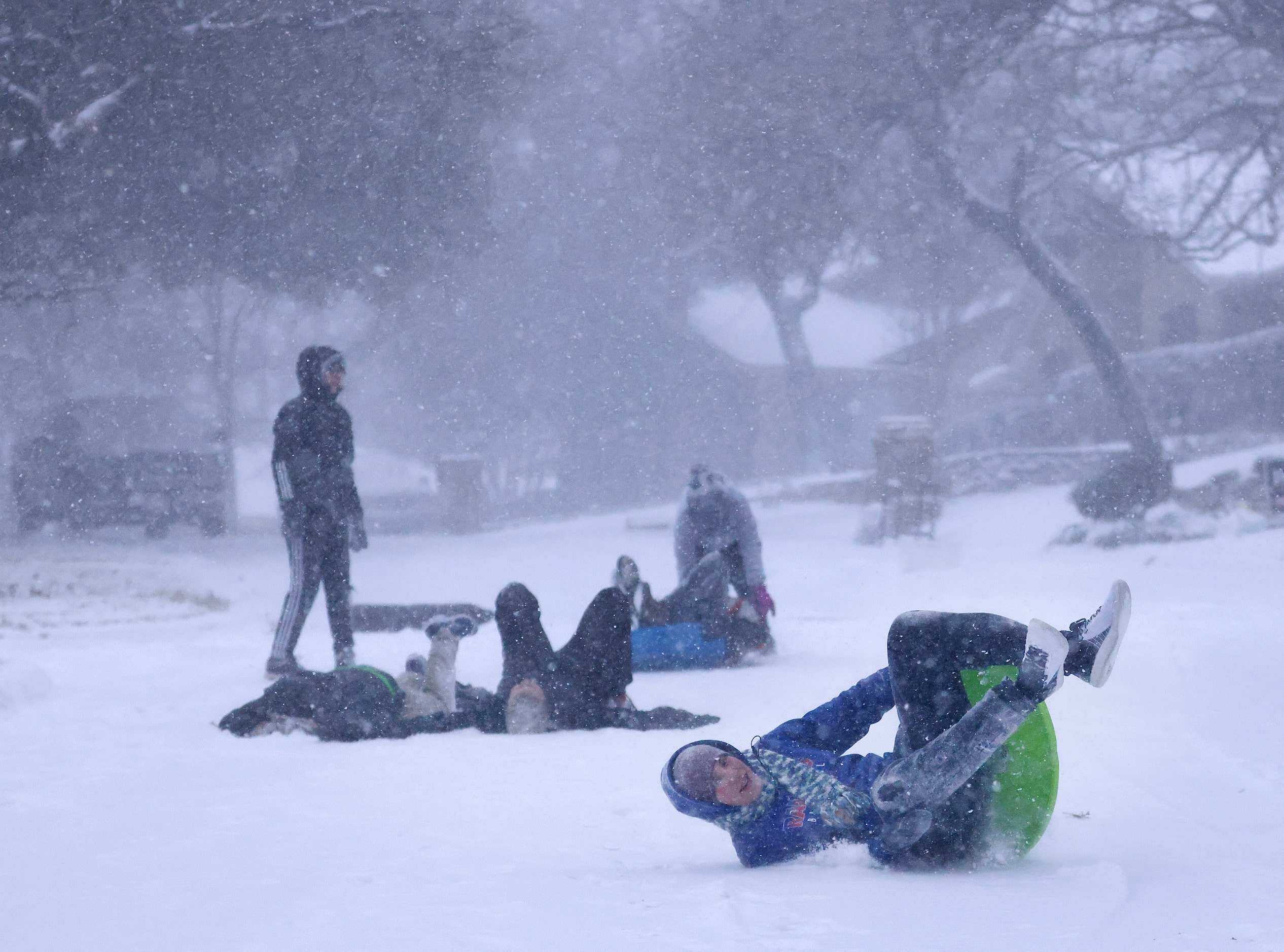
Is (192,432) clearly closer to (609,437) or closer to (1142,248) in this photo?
(609,437)

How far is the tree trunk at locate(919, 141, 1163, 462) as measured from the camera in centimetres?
1834

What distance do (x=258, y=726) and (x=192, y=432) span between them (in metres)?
29.1

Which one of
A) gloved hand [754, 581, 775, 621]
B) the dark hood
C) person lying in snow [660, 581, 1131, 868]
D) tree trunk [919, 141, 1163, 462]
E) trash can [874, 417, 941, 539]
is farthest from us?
tree trunk [919, 141, 1163, 462]

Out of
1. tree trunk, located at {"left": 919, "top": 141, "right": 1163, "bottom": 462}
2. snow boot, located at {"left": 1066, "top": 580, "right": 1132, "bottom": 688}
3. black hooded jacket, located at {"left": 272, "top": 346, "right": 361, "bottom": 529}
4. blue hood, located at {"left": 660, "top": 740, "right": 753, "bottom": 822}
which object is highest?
tree trunk, located at {"left": 919, "top": 141, "right": 1163, "bottom": 462}

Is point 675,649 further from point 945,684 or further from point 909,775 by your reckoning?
point 909,775

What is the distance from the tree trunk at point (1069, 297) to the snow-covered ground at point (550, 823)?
9.82 metres

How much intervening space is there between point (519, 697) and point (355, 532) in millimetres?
2069

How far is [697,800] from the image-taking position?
9.68ft

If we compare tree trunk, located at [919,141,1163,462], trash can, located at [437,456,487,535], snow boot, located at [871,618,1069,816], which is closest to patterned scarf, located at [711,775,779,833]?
snow boot, located at [871,618,1069,816]

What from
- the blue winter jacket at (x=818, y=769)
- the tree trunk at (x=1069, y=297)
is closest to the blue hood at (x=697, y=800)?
the blue winter jacket at (x=818, y=769)

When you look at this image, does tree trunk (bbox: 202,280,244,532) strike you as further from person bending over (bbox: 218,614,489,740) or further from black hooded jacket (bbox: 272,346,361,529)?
person bending over (bbox: 218,614,489,740)

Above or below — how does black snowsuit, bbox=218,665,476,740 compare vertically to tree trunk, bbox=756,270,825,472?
below

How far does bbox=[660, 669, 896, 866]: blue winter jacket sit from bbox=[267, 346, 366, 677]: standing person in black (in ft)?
12.9

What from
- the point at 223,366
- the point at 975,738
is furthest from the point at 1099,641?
the point at 223,366
